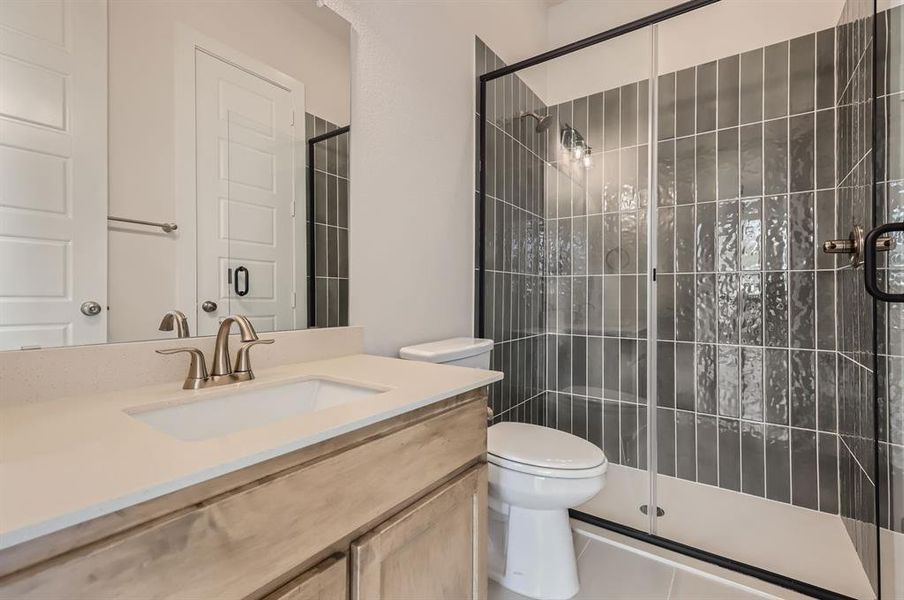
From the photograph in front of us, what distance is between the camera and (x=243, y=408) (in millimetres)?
915

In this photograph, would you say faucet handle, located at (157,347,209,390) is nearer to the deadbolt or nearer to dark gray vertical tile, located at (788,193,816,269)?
the deadbolt

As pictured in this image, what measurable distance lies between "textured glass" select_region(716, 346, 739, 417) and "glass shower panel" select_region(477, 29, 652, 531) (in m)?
0.42

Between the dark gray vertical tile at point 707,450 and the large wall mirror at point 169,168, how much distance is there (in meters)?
1.95

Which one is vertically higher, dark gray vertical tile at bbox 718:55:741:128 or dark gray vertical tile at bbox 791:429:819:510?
dark gray vertical tile at bbox 718:55:741:128

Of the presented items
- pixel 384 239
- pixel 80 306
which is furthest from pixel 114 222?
pixel 384 239

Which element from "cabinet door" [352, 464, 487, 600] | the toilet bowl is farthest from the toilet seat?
"cabinet door" [352, 464, 487, 600]

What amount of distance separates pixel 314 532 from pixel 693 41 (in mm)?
2625

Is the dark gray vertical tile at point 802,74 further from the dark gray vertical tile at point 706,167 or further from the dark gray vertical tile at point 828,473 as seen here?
the dark gray vertical tile at point 828,473

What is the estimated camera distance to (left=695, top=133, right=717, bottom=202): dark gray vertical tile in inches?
83.6

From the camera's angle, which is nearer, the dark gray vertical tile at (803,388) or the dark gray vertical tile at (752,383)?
the dark gray vertical tile at (803,388)

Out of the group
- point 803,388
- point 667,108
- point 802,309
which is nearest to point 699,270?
point 802,309

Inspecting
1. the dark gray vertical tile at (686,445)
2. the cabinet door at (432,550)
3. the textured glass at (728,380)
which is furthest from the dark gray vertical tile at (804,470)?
the cabinet door at (432,550)

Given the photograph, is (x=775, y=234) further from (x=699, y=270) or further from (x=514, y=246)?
(x=514, y=246)

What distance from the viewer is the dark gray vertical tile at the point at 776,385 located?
2.00 metres
